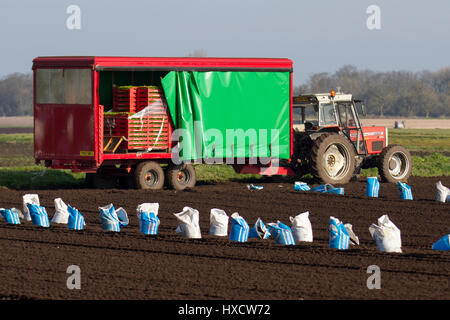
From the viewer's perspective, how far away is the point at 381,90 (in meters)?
137

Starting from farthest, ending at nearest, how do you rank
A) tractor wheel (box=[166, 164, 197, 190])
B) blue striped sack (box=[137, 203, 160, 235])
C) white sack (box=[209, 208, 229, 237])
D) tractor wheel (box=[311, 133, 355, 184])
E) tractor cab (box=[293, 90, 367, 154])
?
tractor cab (box=[293, 90, 367, 154]), tractor wheel (box=[311, 133, 355, 184]), tractor wheel (box=[166, 164, 197, 190]), blue striped sack (box=[137, 203, 160, 235]), white sack (box=[209, 208, 229, 237])

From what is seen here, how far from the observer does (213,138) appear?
2175cm

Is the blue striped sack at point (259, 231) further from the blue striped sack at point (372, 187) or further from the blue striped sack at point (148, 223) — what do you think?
the blue striped sack at point (372, 187)

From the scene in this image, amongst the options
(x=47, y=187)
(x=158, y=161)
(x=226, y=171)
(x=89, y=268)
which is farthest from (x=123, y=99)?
(x=89, y=268)

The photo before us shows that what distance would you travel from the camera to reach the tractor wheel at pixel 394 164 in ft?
76.3

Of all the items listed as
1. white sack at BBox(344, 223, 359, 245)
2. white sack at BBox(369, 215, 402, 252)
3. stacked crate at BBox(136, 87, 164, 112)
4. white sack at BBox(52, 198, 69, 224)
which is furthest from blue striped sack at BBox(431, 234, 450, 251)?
stacked crate at BBox(136, 87, 164, 112)

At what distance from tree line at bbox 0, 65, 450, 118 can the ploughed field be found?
308 feet

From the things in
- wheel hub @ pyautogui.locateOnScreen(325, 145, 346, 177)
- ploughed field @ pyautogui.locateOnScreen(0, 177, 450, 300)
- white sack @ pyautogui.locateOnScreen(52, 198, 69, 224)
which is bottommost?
ploughed field @ pyautogui.locateOnScreen(0, 177, 450, 300)

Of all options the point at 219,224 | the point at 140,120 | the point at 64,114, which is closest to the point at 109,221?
the point at 219,224

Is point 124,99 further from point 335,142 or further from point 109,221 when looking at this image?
point 109,221

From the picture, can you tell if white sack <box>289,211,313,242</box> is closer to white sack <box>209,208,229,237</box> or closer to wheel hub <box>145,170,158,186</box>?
white sack <box>209,208,229,237</box>

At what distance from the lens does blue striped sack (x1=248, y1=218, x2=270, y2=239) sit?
558 inches

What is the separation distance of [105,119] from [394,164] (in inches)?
308
